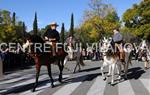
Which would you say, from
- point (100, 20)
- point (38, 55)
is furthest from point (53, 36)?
point (100, 20)

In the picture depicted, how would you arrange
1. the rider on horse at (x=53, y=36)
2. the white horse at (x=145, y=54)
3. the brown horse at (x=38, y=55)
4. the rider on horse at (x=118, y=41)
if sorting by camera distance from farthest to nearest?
the white horse at (x=145, y=54)
the rider on horse at (x=118, y=41)
the rider on horse at (x=53, y=36)
the brown horse at (x=38, y=55)

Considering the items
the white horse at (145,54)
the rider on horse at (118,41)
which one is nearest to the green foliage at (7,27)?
the white horse at (145,54)

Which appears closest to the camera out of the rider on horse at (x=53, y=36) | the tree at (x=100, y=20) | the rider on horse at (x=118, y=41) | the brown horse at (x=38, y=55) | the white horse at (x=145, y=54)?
the brown horse at (x=38, y=55)

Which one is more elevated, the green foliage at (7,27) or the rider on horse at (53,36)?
the green foliage at (7,27)

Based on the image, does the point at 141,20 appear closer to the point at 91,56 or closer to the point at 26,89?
the point at 91,56

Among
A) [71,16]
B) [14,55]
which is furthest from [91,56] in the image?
→ [71,16]

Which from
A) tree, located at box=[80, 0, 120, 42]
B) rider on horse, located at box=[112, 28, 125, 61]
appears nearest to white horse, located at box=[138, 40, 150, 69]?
rider on horse, located at box=[112, 28, 125, 61]

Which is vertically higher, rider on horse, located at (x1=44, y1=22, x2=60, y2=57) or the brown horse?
rider on horse, located at (x1=44, y1=22, x2=60, y2=57)

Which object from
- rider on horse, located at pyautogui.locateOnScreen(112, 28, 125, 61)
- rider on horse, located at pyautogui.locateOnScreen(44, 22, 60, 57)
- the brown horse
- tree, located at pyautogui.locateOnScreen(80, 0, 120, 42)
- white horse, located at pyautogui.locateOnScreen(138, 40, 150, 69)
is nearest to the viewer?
the brown horse

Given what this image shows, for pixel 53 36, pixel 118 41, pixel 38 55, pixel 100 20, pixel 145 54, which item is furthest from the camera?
pixel 100 20

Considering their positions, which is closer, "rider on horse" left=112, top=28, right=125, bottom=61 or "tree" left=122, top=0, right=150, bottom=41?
"rider on horse" left=112, top=28, right=125, bottom=61

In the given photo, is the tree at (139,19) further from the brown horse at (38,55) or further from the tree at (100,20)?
the brown horse at (38,55)

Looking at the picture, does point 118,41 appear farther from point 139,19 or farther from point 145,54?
point 139,19

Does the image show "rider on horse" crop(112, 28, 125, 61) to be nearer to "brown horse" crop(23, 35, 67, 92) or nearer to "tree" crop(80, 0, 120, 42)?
"brown horse" crop(23, 35, 67, 92)
